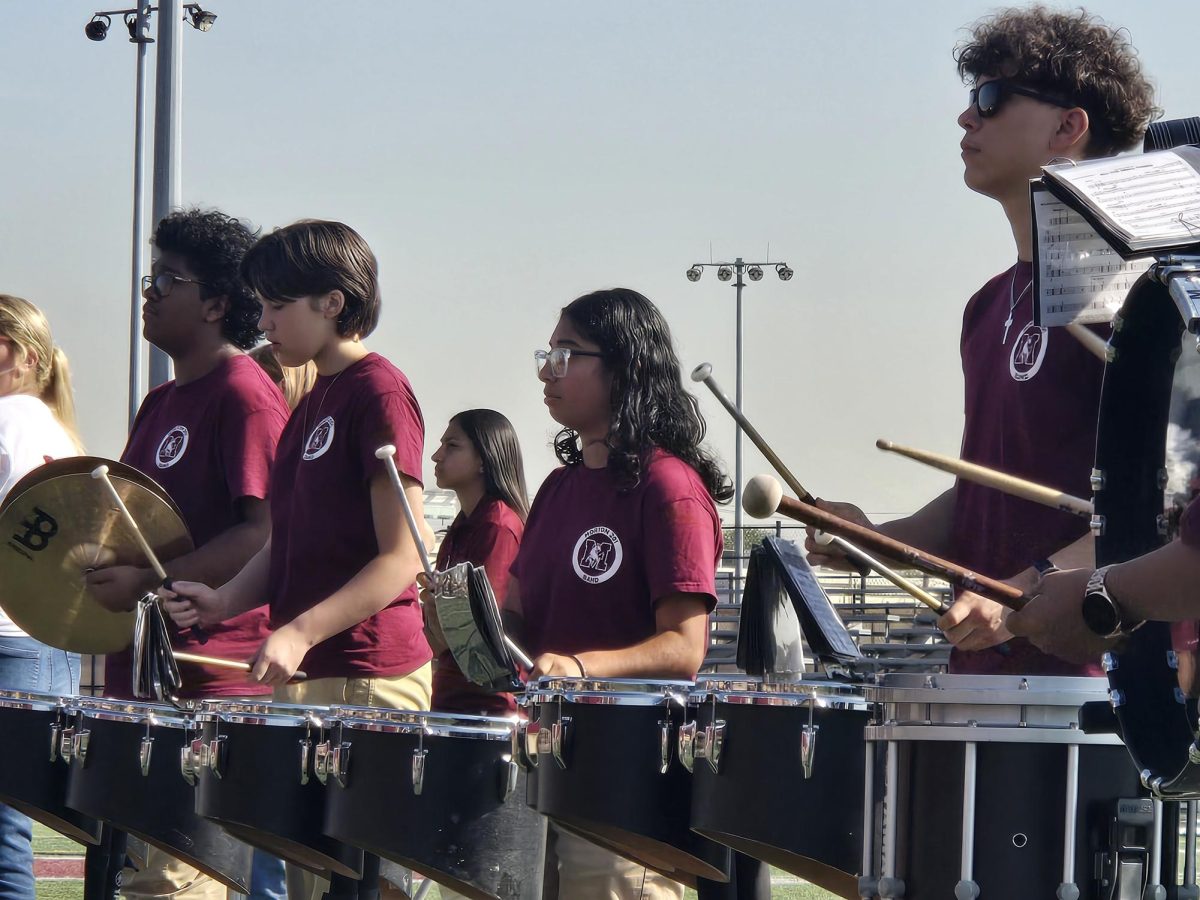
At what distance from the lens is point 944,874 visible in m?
2.67

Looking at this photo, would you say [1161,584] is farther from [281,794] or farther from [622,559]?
[281,794]

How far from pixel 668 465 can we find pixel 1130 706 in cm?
163

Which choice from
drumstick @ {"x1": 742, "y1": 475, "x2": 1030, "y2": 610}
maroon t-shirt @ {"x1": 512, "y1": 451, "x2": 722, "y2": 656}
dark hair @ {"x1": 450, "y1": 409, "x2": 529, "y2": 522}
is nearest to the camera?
drumstick @ {"x1": 742, "y1": 475, "x2": 1030, "y2": 610}

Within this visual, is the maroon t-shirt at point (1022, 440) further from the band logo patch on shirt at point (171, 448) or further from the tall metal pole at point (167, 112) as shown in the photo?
the tall metal pole at point (167, 112)

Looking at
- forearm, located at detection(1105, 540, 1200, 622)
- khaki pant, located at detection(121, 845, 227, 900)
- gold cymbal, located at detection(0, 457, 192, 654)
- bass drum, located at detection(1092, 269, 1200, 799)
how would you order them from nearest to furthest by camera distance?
forearm, located at detection(1105, 540, 1200, 622), bass drum, located at detection(1092, 269, 1200, 799), gold cymbal, located at detection(0, 457, 192, 654), khaki pant, located at detection(121, 845, 227, 900)

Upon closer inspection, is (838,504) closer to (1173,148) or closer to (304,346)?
(1173,148)

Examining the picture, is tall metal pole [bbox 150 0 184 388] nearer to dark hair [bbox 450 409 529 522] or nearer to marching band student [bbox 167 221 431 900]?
dark hair [bbox 450 409 529 522]

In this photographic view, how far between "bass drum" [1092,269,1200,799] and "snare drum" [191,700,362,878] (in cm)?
187

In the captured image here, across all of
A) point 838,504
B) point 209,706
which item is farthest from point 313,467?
point 838,504

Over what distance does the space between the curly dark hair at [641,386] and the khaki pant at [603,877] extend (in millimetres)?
844

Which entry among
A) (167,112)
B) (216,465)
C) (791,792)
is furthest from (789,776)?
(167,112)

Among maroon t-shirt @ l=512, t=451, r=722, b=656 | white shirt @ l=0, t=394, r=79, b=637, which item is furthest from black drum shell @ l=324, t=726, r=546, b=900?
white shirt @ l=0, t=394, r=79, b=637

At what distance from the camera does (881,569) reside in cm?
296

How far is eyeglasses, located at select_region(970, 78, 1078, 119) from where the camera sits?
3.30 m
